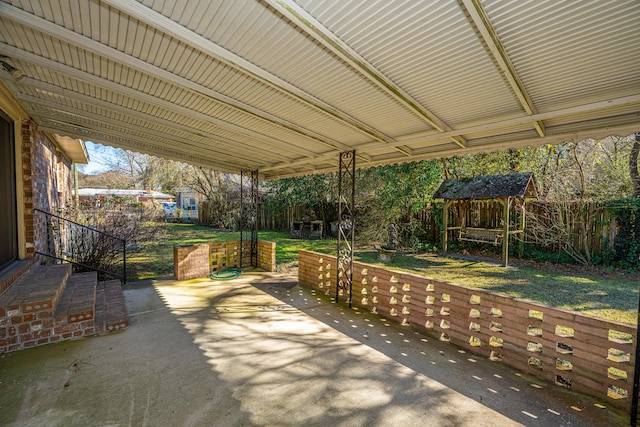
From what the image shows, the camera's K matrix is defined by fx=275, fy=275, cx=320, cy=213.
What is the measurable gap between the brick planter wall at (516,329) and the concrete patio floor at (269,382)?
14 centimetres

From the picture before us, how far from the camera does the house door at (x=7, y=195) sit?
12.6ft

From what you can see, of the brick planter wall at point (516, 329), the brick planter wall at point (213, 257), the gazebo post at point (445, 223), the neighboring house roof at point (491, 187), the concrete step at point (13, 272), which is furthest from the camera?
the gazebo post at point (445, 223)

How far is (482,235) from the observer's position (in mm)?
8734

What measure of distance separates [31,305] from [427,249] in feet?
33.4

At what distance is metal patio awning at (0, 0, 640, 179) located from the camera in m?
1.84

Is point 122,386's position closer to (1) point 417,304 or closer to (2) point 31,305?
(2) point 31,305

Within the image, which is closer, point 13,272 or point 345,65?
point 345,65

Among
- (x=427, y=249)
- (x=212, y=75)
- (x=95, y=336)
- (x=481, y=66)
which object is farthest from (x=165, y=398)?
(x=427, y=249)

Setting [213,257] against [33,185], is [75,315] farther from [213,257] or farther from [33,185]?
[213,257]

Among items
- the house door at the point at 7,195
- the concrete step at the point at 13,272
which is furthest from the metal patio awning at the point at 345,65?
the concrete step at the point at 13,272

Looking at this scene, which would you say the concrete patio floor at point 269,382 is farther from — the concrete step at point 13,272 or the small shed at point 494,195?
the small shed at point 494,195

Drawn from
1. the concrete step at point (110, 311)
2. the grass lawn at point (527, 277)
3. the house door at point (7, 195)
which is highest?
the house door at point (7, 195)

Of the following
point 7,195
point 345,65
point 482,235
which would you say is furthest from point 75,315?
point 482,235

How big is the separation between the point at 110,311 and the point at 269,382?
2.86 metres
